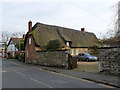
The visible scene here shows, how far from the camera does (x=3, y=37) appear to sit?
A: 192 ft

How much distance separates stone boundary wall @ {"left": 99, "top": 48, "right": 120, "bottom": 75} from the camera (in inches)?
472

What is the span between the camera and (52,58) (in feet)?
66.7

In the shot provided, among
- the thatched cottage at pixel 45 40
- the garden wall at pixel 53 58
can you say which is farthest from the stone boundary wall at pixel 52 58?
the thatched cottage at pixel 45 40

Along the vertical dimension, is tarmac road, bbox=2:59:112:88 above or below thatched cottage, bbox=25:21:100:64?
below

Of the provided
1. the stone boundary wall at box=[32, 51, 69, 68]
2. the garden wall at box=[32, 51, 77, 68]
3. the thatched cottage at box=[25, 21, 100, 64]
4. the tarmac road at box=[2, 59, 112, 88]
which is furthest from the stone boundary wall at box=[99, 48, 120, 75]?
the thatched cottage at box=[25, 21, 100, 64]

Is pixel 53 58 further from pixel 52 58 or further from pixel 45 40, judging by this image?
pixel 45 40

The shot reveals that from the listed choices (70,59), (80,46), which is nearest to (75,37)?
(80,46)

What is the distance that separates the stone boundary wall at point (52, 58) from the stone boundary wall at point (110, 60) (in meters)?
5.11

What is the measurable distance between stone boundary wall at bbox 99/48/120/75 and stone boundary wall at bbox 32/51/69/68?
16.8ft

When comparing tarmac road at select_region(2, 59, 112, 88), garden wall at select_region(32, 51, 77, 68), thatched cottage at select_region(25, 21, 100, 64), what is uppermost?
thatched cottage at select_region(25, 21, 100, 64)

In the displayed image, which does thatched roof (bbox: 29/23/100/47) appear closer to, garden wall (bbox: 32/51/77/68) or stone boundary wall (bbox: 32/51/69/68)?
stone boundary wall (bbox: 32/51/69/68)

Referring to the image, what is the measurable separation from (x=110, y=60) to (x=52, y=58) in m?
9.50

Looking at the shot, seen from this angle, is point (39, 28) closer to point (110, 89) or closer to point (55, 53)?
point (55, 53)

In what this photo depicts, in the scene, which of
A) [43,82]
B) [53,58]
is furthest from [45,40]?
[43,82]
